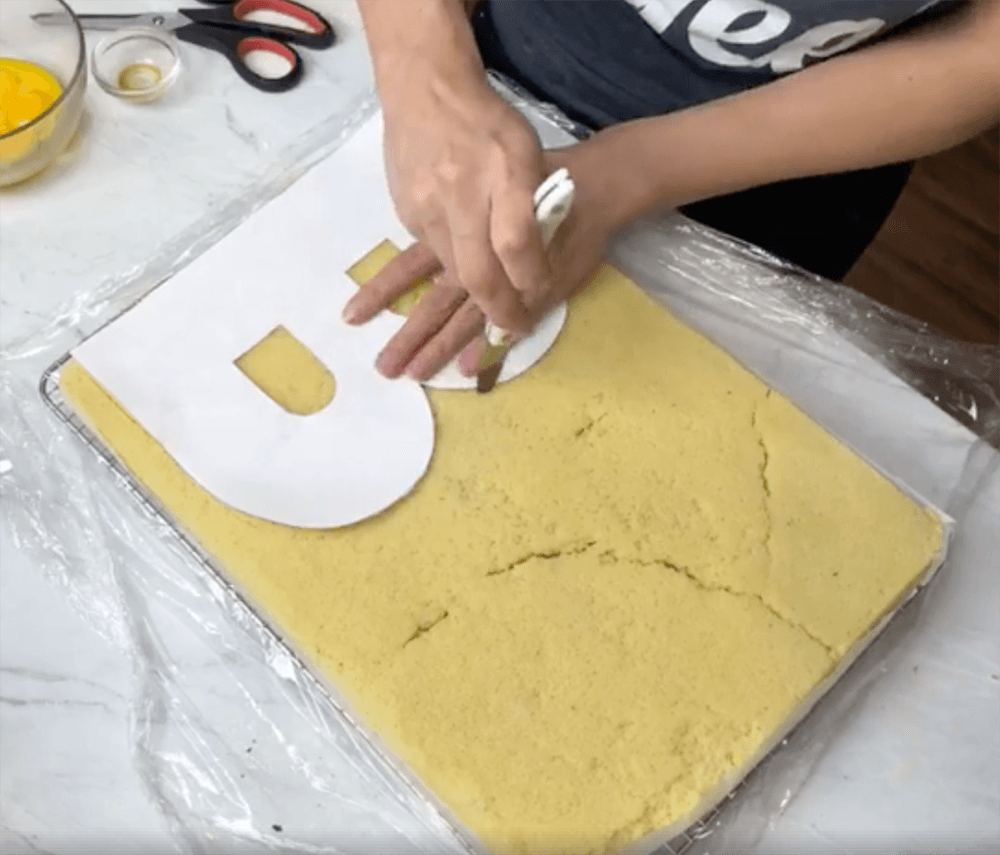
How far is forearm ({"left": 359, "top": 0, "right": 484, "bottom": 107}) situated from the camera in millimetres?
691

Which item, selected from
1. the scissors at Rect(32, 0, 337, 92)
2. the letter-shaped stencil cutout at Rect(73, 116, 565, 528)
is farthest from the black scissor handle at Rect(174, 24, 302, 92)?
the letter-shaped stencil cutout at Rect(73, 116, 565, 528)

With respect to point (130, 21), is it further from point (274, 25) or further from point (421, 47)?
point (421, 47)

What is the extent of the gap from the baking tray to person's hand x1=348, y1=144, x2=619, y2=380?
0.15 metres

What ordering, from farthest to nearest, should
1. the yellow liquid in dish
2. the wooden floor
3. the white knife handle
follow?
the wooden floor, the yellow liquid in dish, the white knife handle

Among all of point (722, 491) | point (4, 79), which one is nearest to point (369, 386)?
point (722, 491)

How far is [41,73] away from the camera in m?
0.73

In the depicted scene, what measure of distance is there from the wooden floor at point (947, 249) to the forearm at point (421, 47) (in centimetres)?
79

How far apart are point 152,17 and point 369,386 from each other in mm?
332

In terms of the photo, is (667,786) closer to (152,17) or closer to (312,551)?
(312,551)

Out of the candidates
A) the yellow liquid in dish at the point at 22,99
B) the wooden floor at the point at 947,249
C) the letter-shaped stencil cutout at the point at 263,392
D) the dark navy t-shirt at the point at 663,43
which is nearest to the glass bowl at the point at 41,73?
the yellow liquid in dish at the point at 22,99

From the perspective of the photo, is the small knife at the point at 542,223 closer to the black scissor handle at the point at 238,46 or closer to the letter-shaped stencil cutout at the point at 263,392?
the letter-shaped stencil cutout at the point at 263,392

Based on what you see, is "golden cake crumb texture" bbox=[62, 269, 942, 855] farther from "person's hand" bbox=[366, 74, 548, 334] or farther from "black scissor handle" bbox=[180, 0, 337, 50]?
"black scissor handle" bbox=[180, 0, 337, 50]

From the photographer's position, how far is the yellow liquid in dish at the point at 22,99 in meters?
0.69

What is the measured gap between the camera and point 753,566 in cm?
62
